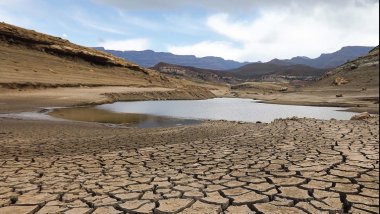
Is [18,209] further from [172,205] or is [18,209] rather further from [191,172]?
[191,172]

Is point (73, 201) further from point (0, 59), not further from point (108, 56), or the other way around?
point (108, 56)

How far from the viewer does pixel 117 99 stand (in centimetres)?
3194

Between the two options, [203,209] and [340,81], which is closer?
[203,209]

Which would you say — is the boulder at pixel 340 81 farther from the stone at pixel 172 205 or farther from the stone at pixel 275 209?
the stone at pixel 172 205

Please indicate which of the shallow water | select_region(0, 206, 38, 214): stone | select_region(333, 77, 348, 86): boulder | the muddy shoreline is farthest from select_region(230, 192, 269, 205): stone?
select_region(333, 77, 348, 86): boulder

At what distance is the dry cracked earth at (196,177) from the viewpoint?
12.0ft

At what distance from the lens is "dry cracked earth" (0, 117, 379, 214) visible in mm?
3672

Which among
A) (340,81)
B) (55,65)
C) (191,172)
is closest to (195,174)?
(191,172)

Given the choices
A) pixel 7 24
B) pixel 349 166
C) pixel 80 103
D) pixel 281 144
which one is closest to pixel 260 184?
pixel 349 166

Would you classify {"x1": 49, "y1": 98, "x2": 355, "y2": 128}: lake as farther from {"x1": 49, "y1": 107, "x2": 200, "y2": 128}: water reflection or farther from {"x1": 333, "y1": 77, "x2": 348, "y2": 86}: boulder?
{"x1": 333, "y1": 77, "x2": 348, "y2": 86}: boulder

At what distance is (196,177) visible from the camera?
191 inches

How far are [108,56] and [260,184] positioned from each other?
45504 millimetres

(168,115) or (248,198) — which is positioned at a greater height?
(248,198)

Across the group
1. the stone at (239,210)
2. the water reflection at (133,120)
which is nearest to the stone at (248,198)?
the stone at (239,210)
